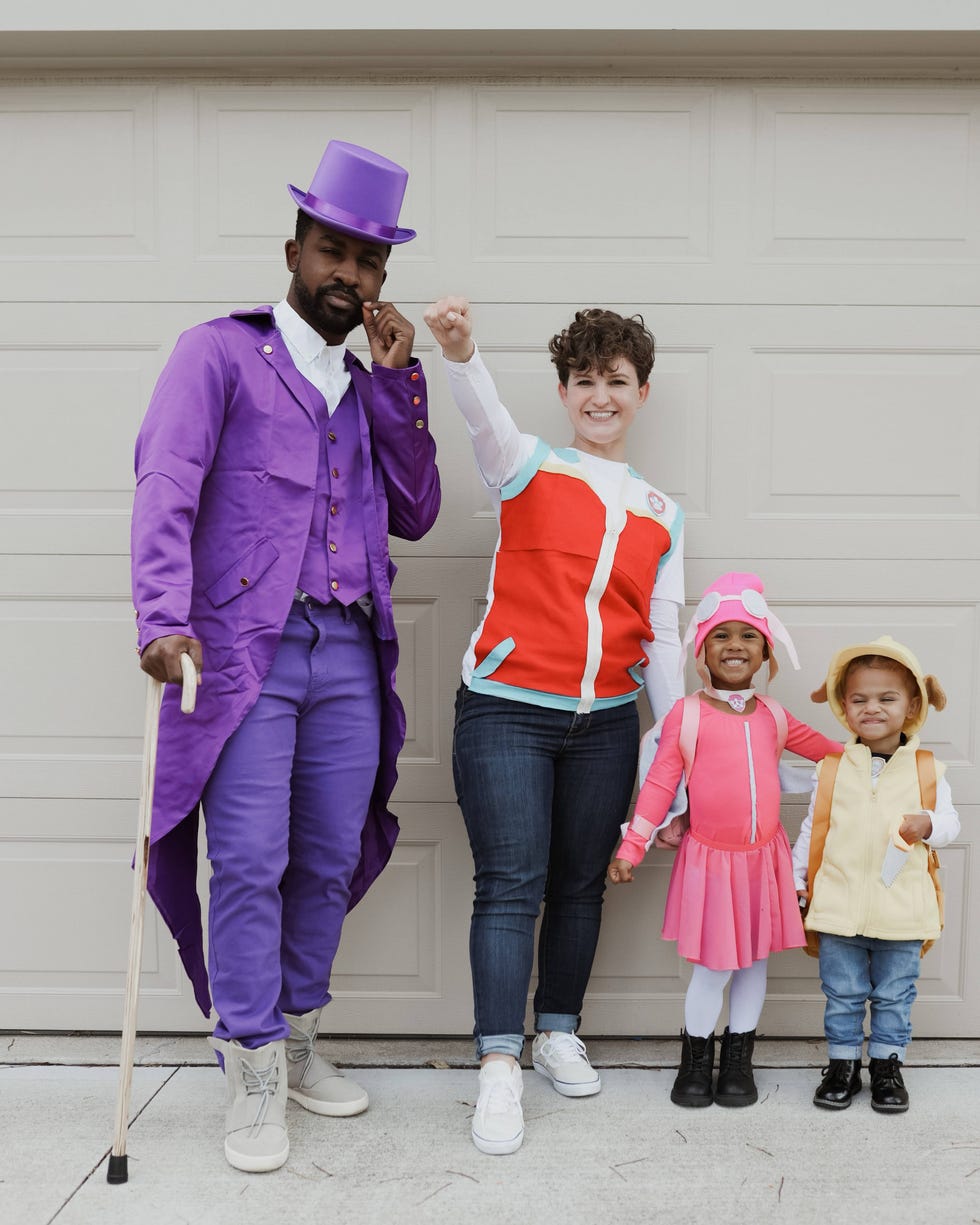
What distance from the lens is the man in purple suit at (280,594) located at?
2250mm

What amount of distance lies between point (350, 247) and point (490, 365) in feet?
2.02

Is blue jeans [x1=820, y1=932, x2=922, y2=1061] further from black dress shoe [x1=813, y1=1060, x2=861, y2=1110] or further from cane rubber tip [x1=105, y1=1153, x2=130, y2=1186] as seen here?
cane rubber tip [x1=105, y1=1153, x2=130, y2=1186]

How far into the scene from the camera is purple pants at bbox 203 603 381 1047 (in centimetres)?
226

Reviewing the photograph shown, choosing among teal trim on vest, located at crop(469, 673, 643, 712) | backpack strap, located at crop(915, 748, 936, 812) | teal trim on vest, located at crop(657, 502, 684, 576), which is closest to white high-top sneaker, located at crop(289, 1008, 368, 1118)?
teal trim on vest, located at crop(469, 673, 643, 712)

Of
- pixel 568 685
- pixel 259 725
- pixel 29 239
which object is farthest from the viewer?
pixel 29 239

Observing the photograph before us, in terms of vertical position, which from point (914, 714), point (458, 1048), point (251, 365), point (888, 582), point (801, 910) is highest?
point (251, 365)

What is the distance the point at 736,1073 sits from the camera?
2.56 meters

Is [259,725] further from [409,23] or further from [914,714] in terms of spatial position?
[409,23]

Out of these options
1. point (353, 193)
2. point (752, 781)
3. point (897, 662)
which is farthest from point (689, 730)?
point (353, 193)

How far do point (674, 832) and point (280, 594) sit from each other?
1062mm

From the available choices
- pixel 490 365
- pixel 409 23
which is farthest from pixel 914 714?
pixel 409 23

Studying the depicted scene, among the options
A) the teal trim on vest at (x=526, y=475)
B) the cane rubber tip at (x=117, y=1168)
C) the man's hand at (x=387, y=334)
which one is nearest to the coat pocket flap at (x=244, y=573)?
the man's hand at (x=387, y=334)

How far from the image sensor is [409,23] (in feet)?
8.65

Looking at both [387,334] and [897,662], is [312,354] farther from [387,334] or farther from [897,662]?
[897,662]
